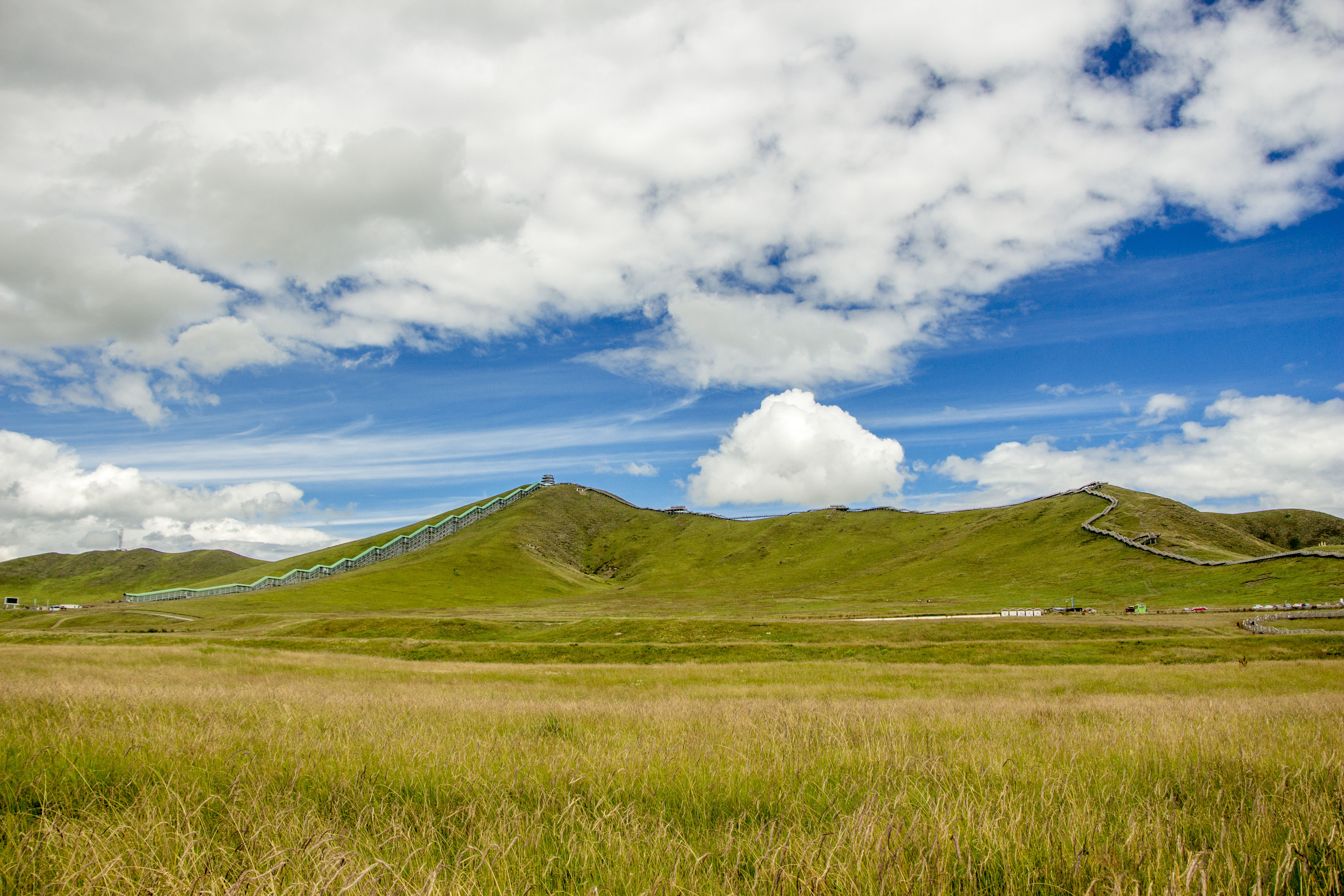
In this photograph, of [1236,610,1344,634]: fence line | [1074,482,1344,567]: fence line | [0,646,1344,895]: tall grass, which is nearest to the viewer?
[0,646,1344,895]: tall grass

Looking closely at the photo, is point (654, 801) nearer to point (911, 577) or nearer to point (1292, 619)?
point (1292, 619)

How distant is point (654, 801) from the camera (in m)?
5.08

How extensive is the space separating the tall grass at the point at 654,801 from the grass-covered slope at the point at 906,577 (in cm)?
8108

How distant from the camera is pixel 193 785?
17.0ft

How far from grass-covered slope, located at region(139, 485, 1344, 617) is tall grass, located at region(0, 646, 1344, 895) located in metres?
81.1

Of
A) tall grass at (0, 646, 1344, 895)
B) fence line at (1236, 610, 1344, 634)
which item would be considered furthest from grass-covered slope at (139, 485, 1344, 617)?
tall grass at (0, 646, 1344, 895)

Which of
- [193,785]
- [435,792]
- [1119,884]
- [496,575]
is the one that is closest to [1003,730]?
[1119,884]

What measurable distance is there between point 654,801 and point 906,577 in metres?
151

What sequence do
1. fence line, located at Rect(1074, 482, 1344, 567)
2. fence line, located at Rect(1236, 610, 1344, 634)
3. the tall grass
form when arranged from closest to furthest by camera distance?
1. the tall grass
2. fence line, located at Rect(1236, 610, 1344, 634)
3. fence line, located at Rect(1074, 482, 1344, 567)

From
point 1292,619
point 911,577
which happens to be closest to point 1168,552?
point 911,577

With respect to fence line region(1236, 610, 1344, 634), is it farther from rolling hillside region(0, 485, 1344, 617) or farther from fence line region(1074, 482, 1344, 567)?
fence line region(1074, 482, 1344, 567)

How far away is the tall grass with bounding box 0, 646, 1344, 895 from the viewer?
334cm

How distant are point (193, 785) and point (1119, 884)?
6.25 meters

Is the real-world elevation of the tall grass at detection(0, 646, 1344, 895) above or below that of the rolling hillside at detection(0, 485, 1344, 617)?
above
